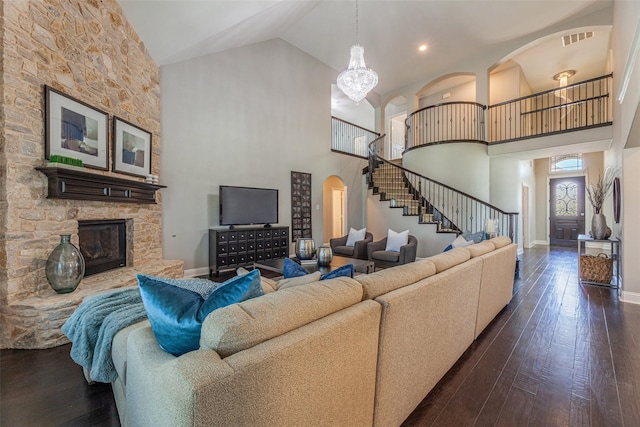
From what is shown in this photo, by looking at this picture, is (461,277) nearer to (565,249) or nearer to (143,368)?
(143,368)

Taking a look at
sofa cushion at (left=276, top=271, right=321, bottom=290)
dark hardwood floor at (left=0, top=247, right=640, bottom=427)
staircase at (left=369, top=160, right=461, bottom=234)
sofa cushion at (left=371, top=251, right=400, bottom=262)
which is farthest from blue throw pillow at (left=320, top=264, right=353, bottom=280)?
staircase at (left=369, top=160, right=461, bottom=234)

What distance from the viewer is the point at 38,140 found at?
2.62 m

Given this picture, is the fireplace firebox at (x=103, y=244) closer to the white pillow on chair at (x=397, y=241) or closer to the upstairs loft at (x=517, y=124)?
the white pillow on chair at (x=397, y=241)

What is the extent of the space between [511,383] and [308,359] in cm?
175

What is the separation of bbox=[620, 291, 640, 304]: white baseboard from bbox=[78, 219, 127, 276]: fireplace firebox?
657 centimetres

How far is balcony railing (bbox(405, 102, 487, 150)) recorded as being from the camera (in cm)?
710

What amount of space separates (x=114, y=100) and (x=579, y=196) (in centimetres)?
1158

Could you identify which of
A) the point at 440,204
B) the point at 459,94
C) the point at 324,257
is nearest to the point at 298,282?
the point at 324,257

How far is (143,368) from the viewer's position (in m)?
0.96

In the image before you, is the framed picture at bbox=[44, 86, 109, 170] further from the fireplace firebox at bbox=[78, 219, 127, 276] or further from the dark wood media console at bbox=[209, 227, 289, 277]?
the dark wood media console at bbox=[209, 227, 289, 277]

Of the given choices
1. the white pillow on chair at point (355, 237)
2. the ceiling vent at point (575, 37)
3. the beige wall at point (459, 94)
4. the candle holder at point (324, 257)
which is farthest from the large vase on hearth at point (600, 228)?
the beige wall at point (459, 94)

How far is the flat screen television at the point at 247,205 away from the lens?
517 cm

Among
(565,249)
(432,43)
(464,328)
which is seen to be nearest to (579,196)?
(565,249)

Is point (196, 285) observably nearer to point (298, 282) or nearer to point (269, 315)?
point (298, 282)
